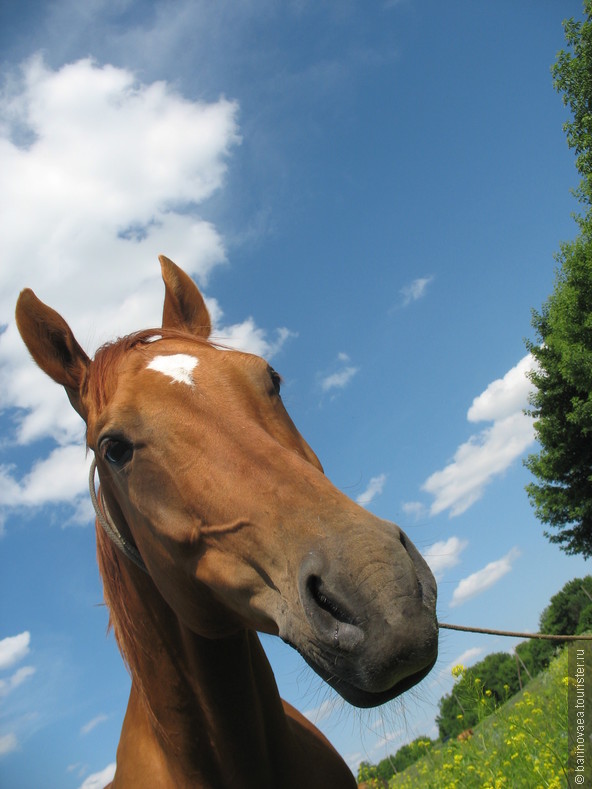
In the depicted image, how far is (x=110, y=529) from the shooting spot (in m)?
2.66

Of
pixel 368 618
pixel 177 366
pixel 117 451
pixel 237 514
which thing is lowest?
pixel 368 618

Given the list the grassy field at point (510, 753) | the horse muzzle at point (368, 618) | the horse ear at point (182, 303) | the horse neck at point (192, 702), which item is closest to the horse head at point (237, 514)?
the horse muzzle at point (368, 618)

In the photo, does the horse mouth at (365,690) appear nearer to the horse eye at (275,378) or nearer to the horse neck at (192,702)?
the horse neck at (192,702)

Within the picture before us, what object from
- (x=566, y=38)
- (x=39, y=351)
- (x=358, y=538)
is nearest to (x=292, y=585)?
(x=358, y=538)

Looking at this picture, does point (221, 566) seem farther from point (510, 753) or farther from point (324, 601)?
point (510, 753)

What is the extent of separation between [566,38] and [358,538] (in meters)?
20.6

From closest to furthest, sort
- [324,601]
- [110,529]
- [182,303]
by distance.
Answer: [324,601] < [110,529] < [182,303]

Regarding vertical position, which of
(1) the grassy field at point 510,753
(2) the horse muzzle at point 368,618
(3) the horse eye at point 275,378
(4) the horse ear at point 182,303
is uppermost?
(4) the horse ear at point 182,303

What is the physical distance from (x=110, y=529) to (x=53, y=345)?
107cm

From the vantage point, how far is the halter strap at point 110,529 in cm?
256

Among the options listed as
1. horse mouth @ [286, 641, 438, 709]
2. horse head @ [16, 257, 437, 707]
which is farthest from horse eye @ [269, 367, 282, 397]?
horse mouth @ [286, 641, 438, 709]

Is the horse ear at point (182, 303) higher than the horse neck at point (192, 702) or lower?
higher

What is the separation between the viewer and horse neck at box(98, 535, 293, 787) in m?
2.32

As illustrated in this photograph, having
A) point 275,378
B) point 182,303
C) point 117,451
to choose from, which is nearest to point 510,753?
point 275,378
